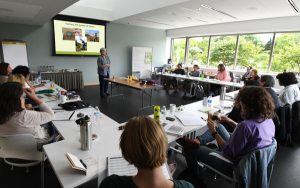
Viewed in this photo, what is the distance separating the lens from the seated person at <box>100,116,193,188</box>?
79 centimetres

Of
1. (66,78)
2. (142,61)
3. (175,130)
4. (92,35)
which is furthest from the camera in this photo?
(142,61)

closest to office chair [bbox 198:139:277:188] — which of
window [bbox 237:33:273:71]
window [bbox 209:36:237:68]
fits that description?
window [bbox 237:33:273:71]

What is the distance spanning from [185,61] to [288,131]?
7.56 metres

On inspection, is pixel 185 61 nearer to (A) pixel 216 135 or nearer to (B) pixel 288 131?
(B) pixel 288 131

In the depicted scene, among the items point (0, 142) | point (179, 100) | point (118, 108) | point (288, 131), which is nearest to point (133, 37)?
point (179, 100)

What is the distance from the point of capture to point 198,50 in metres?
9.73

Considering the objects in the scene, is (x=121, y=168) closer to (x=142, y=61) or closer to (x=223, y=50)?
(x=142, y=61)

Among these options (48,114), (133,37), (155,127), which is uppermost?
(133,37)

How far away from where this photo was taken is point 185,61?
10.3 meters

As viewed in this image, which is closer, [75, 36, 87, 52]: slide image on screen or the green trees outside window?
the green trees outside window

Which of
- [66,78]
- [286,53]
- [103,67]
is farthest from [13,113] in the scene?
[286,53]

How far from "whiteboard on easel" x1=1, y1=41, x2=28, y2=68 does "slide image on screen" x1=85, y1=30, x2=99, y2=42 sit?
2.19m

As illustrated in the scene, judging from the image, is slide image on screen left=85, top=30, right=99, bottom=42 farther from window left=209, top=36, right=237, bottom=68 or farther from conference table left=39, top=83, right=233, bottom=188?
conference table left=39, top=83, right=233, bottom=188

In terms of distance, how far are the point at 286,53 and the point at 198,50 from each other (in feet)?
12.4
